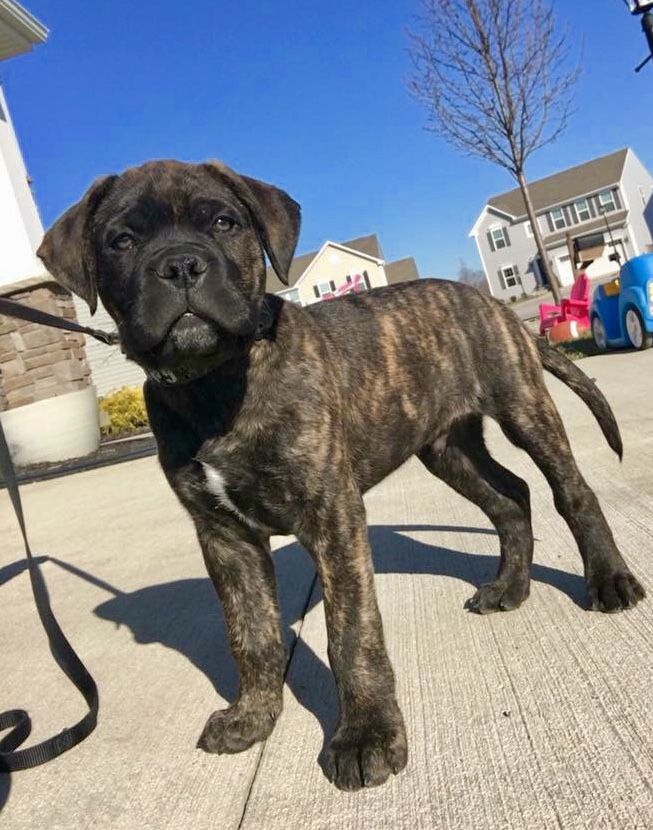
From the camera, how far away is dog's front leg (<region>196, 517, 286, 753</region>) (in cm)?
258

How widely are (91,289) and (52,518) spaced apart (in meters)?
5.51

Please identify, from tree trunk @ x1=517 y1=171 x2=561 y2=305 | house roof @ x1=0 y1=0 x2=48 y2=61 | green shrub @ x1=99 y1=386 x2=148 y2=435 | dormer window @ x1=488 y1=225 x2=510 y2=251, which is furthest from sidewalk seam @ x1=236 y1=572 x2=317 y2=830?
dormer window @ x1=488 y1=225 x2=510 y2=251

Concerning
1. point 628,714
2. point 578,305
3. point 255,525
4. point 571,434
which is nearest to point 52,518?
point 571,434

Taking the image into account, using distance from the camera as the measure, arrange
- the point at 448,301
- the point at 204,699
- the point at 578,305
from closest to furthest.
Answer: the point at 204,699 → the point at 448,301 → the point at 578,305

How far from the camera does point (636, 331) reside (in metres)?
10.4

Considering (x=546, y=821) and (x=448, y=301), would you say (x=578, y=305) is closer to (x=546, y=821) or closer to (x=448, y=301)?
(x=448, y=301)

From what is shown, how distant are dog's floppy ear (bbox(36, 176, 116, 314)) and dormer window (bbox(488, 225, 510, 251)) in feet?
218

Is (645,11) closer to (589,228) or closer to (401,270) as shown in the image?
(589,228)

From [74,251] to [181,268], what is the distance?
59cm

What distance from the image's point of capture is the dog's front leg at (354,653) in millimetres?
2184

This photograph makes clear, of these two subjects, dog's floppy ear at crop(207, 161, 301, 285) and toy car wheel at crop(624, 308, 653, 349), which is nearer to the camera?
dog's floppy ear at crop(207, 161, 301, 285)

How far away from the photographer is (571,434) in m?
6.61

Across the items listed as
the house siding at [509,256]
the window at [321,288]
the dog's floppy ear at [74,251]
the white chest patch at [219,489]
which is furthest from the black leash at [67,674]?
the house siding at [509,256]

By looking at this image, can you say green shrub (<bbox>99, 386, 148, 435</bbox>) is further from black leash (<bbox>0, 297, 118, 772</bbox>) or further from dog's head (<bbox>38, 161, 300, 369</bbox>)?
dog's head (<bbox>38, 161, 300, 369</bbox>)
